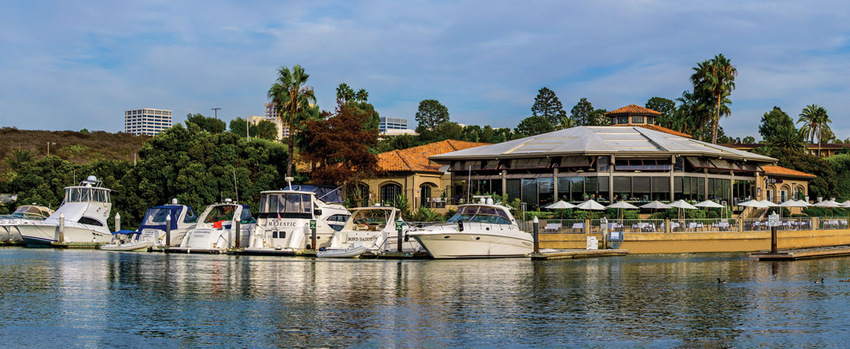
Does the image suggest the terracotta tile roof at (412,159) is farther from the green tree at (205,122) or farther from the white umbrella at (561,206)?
the green tree at (205,122)

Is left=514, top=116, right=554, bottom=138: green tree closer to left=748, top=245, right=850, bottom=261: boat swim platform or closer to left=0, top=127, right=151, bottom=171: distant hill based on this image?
left=0, top=127, right=151, bottom=171: distant hill

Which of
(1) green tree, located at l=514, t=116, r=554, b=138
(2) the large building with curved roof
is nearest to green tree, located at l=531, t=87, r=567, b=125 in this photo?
(1) green tree, located at l=514, t=116, r=554, b=138

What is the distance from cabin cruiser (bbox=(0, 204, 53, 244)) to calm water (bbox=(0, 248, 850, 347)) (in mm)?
15101

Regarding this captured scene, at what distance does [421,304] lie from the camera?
26469 mm

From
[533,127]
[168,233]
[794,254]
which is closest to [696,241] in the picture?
[794,254]

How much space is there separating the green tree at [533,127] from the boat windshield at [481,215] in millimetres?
79410

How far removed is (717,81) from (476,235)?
144ft

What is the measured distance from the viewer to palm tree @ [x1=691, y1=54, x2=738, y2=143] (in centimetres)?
7619

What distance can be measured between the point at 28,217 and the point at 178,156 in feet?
39.8

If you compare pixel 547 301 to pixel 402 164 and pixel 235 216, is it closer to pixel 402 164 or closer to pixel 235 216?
pixel 235 216

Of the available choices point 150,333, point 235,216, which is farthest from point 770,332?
point 235,216

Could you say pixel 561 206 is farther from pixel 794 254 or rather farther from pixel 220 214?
pixel 220 214

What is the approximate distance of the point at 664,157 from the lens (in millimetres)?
57062

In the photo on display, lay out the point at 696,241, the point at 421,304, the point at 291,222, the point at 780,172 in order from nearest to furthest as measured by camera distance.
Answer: the point at 421,304
the point at 291,222
the point at 696,241
the point at 780,172
